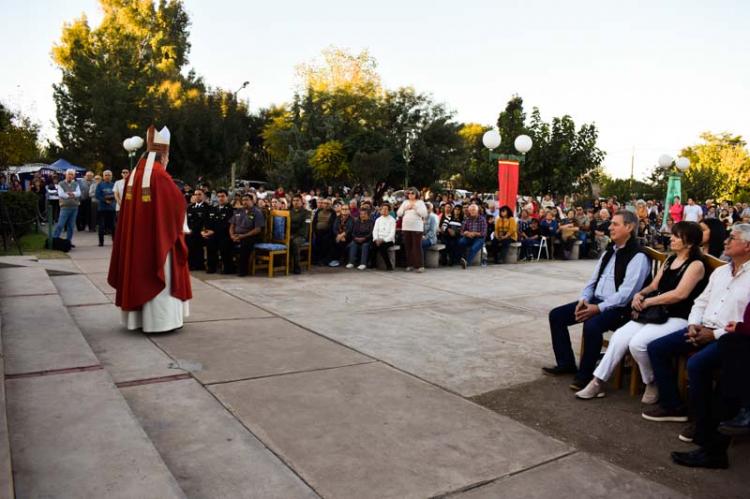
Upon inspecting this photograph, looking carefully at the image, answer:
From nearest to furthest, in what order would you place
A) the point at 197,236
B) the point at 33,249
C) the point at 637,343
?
the point at 637,343 → the point at 197,236 → the point at 33,249

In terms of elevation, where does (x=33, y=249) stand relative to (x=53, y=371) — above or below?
above

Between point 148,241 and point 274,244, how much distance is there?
→ 452 cm

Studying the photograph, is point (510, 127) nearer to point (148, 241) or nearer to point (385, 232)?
point (385, 232)

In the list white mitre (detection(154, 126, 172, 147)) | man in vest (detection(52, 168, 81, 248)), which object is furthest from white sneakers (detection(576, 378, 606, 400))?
man in vest (detection(52, 168, 81, 248))

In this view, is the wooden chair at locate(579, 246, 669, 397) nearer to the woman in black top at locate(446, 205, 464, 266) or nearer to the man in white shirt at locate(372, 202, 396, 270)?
the man in white shirt at locate(372, 202, 396, 270)

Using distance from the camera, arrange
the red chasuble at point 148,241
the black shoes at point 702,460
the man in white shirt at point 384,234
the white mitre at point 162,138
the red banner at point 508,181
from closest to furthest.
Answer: the black shoes at point 702,460
the red chasuble at point 148,241
the white mitre at point 162,138
the man in white shirt at point 384,234
the red banner at point 508,181

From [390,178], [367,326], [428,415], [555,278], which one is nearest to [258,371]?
[428,415]

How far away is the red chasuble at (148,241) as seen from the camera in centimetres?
549

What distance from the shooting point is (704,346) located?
3.97 metres

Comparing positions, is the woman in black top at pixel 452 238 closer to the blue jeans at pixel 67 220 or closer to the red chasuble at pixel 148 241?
the blue jeans at pixel 67 220

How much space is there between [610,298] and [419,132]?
26.6 metres

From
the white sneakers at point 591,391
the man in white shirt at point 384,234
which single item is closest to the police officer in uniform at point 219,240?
the man in white shirt at point 384,234

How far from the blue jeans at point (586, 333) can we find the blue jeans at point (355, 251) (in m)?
6.63

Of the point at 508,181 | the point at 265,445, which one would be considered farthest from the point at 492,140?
the point at 265,445
